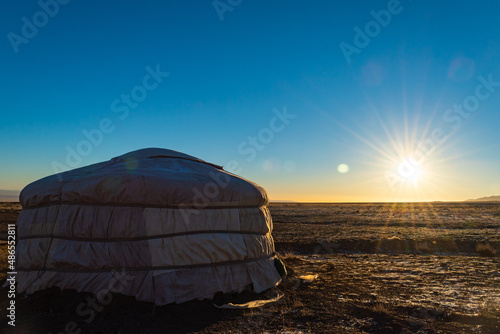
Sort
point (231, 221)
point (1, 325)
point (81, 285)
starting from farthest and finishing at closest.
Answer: point (231, 221)
point (81, 285)
point (1, 325)

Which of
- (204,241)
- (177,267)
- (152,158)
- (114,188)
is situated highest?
(152,158)

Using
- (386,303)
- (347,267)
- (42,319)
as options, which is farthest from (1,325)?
(347,267)

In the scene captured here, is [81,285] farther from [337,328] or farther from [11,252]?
[337,328]

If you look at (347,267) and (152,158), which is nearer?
(152,158)

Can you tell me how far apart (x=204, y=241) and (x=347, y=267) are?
466 centimetres

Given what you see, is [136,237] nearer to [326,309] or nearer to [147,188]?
[147,188]

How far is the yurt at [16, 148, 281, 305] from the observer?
4.88 meters

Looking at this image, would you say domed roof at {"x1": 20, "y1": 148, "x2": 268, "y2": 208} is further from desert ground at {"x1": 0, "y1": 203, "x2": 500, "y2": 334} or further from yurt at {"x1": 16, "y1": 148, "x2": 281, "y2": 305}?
desert ground at {"x1": 0, "y1": 203, "x2": 500, "y2": 334}

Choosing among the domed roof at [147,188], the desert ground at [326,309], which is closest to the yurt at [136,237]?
the domed roof at [147,188]

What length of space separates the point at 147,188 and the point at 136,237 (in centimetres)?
73

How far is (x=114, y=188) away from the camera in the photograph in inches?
196

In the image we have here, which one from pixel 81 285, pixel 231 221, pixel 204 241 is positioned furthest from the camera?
pixel 231 221

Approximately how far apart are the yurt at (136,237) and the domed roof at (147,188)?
0.02m

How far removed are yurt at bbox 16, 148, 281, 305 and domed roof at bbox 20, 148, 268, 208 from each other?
15mm
